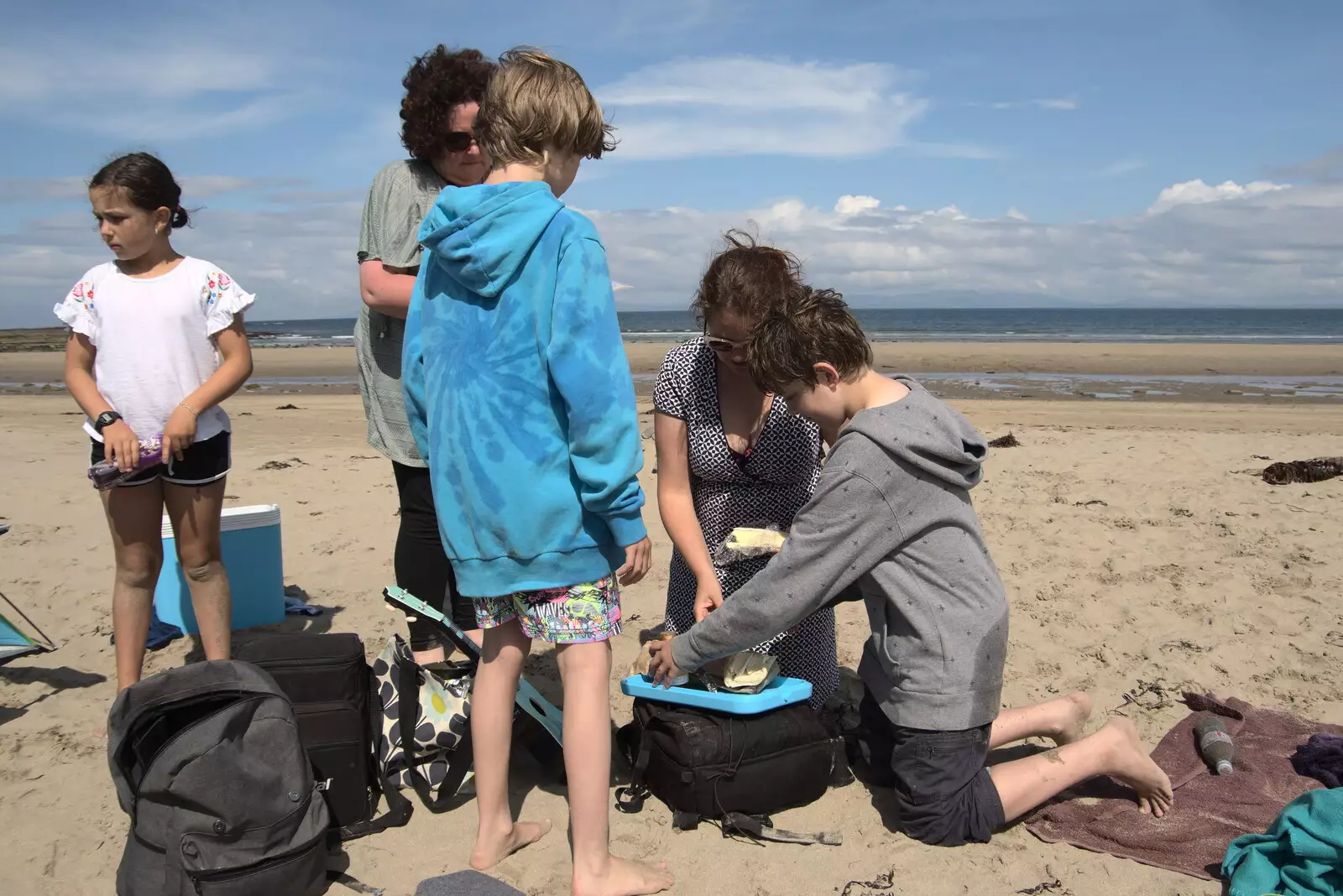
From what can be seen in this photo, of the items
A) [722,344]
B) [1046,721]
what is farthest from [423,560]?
[1046,721]

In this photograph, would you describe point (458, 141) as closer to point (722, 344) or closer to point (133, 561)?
point (722, 344)

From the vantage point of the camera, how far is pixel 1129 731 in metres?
2.90

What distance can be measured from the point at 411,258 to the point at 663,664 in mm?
1505

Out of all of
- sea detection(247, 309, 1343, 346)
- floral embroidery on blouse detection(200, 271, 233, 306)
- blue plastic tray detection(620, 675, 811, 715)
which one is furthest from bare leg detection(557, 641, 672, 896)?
sea detection(247, 309, 1343, 346)

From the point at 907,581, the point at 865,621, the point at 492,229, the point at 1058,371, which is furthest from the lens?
the point at 1058,371

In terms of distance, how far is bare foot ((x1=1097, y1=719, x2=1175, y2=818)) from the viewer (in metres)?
2.86

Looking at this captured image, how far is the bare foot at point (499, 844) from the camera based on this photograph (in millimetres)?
2629

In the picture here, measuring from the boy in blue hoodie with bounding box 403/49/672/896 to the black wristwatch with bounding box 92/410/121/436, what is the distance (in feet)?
4.49

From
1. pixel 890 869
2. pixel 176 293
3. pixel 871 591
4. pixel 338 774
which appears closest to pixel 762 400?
pixel 871 591

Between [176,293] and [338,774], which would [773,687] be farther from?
[176,293]

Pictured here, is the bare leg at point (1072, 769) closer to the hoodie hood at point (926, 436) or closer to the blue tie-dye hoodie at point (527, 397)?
the hoodie hood at point (926, 436)

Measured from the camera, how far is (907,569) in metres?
2.71

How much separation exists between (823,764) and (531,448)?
4.88 feet

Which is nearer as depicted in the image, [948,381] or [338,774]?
[338,774]
